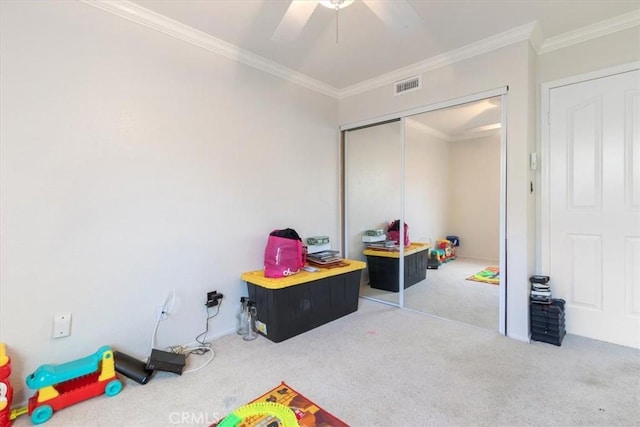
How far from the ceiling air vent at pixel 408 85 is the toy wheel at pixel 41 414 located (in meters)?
3.52

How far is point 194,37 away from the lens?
7.52 ft

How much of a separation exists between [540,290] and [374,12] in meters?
2.38

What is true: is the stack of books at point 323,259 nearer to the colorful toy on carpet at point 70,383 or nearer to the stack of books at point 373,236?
the stack of books at point 373,236

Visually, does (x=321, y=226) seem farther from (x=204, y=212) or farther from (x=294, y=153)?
(x=204, y=212)

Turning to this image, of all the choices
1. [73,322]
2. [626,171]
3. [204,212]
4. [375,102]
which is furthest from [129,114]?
[626,171]

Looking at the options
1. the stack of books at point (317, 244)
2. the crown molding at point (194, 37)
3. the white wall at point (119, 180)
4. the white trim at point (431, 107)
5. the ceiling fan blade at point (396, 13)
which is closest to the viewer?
the ceiling fan blade at point (396, 13)

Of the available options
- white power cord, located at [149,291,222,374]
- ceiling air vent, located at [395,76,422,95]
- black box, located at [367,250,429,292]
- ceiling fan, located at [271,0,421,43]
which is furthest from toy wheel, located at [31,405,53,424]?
ceiling air vent, located at [395,76,422,95]

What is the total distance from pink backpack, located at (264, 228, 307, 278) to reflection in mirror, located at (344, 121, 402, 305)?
1.25 metres

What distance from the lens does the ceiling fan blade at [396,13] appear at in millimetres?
1377

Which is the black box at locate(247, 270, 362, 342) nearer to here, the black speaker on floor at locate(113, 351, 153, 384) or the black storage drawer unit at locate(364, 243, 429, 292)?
the black storage drawer unit at locate(364, 243, 429, 292)

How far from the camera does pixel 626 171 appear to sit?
223 centimetres

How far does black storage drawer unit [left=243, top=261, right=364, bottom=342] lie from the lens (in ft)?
7.79

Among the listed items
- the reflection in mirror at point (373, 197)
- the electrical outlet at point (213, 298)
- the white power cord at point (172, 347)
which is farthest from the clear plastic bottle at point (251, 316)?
the reflection in mirror at point (373, 197)

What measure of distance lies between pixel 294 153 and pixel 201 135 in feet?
3.25
